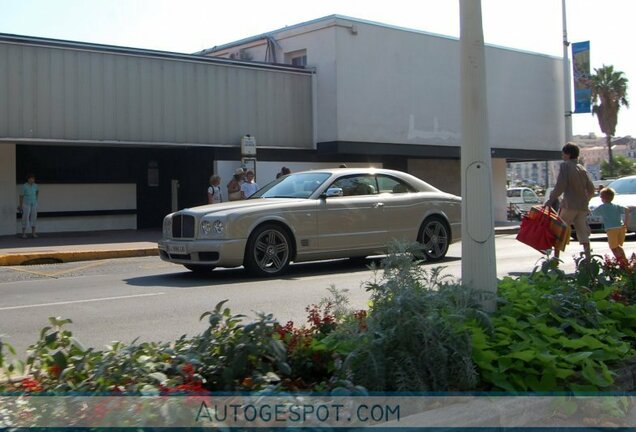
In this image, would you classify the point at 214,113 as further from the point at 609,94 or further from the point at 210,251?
the point at 609,94

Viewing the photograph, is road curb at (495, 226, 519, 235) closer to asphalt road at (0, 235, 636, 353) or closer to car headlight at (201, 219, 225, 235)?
asphalt road at (0, 235, 636, 353)

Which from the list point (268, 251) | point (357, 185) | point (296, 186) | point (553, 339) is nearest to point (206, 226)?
point (268, 251)

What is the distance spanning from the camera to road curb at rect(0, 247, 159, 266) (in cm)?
1387

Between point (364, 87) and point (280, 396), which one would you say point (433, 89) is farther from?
point (280, 396)

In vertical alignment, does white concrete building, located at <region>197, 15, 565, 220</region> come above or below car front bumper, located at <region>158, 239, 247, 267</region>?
above

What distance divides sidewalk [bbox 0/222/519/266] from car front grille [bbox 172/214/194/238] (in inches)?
188

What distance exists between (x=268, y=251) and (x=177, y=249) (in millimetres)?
1305

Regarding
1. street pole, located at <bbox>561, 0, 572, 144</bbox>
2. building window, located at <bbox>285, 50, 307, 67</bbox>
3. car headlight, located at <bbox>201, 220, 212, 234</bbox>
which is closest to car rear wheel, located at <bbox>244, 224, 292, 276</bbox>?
car headlight, located at <bbox>201, 220, 212, 234</bbox>

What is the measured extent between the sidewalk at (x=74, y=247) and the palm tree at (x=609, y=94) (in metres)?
42.0

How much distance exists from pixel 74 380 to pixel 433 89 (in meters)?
21.8

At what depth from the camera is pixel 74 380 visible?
12.2 feet

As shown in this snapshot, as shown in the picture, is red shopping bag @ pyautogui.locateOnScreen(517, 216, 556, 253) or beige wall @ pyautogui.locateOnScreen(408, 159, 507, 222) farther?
beige wall @ pyautogui.locateOnScreen(408, 159, 507, 222)

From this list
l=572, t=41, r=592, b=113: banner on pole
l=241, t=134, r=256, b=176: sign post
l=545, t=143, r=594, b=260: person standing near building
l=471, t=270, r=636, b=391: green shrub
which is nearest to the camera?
l=471, t=270, r=636, b=391: green shrub

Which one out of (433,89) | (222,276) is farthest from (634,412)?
(433,89)
